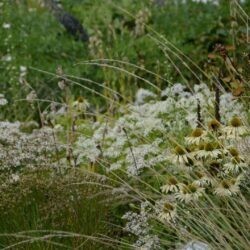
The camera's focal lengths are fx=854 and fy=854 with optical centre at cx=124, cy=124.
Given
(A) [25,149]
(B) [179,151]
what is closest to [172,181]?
(B) [179,151]

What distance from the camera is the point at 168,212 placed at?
3.85 meters

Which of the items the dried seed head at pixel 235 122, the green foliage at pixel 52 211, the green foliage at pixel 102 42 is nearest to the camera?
the dried seed head at pixel 235 122

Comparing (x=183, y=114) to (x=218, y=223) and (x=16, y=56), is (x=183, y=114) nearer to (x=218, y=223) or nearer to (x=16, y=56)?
(x=218, y=223)

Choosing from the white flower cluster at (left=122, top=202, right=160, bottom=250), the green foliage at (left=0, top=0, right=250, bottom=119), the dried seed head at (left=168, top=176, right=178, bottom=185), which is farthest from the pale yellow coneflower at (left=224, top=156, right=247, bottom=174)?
the green foliage at (left=0, top=0, right=250, bottom=119)

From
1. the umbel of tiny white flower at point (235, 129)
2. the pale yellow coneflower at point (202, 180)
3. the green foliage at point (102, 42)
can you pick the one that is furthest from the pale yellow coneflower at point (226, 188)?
the green foliage at point (102, 42)

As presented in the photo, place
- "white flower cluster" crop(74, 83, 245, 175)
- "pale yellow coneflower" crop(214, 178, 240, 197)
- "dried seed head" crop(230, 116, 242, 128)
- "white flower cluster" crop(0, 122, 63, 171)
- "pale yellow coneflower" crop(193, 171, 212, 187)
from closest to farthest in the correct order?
"pale yellow coneflower" crop(214, 178, 240, 197)
"pale yellow coneflower" crop(193, 171, 212, 187)
"dried seed head" crop(230, 116, 242, 128)
"white flower cluster" crop(0, 122, 63, 171)
"white flower cluster" crop(74, 83, 245, 175)

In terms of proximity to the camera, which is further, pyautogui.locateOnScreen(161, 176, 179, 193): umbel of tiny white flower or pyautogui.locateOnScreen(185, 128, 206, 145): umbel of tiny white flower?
pyautogui.locateOnScreen(185, 128, 206, 145): umbel of tiny white flower

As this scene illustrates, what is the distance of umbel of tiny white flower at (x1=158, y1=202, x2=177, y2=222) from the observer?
3810 millimetres

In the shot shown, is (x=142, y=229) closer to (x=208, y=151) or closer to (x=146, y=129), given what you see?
(x=208, y=151)

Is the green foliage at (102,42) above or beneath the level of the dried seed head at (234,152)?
beneath

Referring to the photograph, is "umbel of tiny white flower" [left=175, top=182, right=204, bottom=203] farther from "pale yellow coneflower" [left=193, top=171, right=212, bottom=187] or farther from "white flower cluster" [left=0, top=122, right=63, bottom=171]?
"white flower cluster" [left=0, top=122, right=63, bottom=171]

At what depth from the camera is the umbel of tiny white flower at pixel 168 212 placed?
3.81 meters

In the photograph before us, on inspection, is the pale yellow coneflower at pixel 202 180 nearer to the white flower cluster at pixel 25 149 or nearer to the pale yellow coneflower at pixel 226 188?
the pale yellow coneflower at pixel 226 188

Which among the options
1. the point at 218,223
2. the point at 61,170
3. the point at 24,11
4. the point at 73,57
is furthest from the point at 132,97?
the point at 218,223
